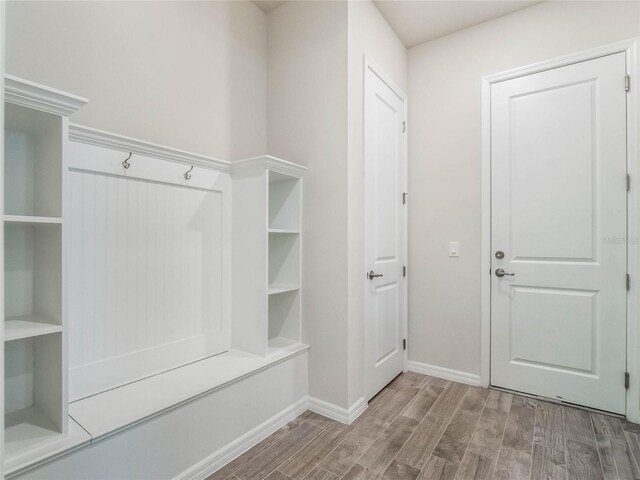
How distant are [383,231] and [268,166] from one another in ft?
3.41

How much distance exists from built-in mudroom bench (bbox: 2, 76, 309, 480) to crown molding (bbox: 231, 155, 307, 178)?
0.5 inches

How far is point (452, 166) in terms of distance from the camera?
2.69m

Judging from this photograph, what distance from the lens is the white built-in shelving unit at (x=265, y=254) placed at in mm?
2016

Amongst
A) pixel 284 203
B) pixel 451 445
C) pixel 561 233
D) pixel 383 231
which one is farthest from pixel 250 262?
pixel 561 233

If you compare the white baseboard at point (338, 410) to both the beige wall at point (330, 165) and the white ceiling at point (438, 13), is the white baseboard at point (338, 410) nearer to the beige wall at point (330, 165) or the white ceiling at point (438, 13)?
the beige wall at point (330, 165)

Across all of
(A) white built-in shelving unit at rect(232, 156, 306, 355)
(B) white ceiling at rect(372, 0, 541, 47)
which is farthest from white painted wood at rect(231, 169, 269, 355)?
(B) white ceiling at rect(372, 0, 541, 47)

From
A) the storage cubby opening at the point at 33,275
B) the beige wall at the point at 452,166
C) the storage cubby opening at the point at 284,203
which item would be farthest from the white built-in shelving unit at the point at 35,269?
the beige wall at the point at 452,166

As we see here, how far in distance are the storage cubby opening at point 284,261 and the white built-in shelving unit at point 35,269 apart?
121cm

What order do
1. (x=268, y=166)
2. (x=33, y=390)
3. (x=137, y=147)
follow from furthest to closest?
(x=268, y=166) → (x=137, y=147) → (x=33, y=390)

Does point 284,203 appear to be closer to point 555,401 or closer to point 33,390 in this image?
point 33,390

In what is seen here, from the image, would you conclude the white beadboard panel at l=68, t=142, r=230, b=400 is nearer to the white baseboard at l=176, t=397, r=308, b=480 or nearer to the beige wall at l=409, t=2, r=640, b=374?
the white baseboard at l=176, t=397, r=308, b=480

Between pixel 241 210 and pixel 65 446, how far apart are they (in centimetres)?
140

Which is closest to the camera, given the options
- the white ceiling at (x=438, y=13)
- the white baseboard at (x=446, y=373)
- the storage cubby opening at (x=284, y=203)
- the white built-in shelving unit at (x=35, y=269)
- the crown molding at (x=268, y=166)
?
the white built-in shelving unit at (x=35, y=269)

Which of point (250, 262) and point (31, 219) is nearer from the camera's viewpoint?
point (31, 219)
